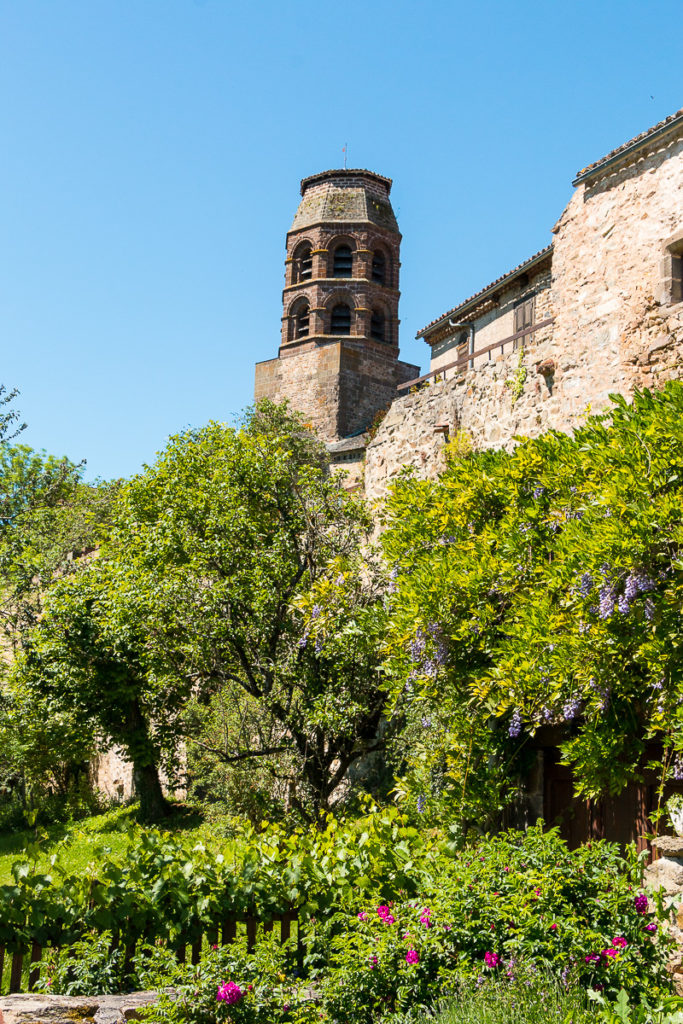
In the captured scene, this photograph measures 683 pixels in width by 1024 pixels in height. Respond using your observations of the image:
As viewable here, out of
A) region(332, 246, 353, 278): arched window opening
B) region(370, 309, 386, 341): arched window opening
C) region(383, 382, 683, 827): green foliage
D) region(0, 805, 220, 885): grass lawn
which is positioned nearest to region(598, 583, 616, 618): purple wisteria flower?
region(383, 382, 683, 827): green foliage

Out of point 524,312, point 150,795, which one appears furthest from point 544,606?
point 524,312

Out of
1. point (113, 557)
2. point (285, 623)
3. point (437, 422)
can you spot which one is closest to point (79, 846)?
point (113, 557)

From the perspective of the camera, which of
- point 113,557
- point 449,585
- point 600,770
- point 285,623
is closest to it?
point 600,770

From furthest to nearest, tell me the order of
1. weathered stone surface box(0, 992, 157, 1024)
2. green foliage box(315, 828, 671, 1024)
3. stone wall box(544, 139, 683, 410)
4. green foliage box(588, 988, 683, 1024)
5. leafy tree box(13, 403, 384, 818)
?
leafy tree box(13, 403, 384, 818) < stone wall box(544, 139, 683, 410) < green foliage box(315, 828, 671, 1024) < weathered stone surface box(0, 992, 157, 1024) < green foliage box(588, 988, 683, 1024)

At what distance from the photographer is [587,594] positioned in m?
6.05

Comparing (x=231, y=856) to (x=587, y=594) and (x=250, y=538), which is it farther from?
(x=250, y=538)

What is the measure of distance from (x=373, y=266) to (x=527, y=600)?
31253 millimetres

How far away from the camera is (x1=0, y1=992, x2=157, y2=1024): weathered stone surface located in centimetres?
441

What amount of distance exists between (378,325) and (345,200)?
17.2ft

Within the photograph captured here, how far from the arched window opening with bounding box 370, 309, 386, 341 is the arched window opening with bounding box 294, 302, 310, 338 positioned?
8.81 feet

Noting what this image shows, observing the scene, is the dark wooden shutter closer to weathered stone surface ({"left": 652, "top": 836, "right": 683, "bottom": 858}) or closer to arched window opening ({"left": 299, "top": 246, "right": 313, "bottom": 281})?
weathered stone surface ({"left": 652, "top": 836, "right": 683, "bottom": 858})

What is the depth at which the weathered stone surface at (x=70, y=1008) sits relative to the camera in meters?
4.41

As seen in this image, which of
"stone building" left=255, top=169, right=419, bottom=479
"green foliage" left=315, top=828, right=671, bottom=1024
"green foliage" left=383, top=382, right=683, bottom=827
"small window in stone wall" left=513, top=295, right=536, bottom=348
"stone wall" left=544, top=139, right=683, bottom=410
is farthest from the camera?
"stone building" left=255, top=169, right=419, bottom=479

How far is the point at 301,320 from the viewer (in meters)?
36.4
